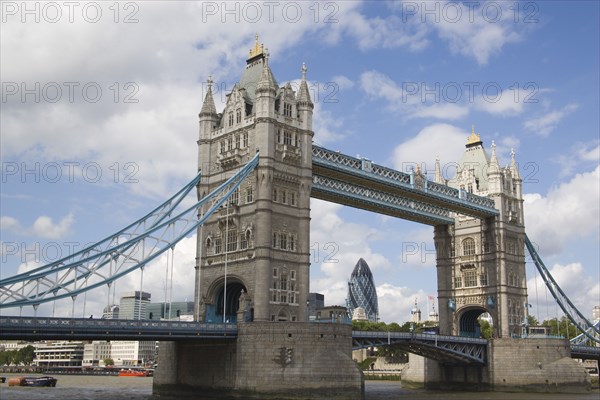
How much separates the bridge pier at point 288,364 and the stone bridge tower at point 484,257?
34122 mm

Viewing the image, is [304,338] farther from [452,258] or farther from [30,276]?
[452,258]

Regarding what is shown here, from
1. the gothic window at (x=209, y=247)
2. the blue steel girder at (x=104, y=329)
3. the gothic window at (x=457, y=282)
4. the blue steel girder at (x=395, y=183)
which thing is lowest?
the blue steel girder at (x=104, y=329)

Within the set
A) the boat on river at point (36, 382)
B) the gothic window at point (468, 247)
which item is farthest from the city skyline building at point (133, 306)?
the gothic window at point (468, 247)

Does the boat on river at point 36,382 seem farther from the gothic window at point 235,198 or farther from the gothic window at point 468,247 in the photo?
the gothic window at point 468,247

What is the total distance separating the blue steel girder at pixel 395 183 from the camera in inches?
2844

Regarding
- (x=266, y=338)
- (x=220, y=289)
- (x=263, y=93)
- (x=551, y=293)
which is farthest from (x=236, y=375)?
(x=551, y=293)

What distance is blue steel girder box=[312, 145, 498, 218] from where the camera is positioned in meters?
72.2

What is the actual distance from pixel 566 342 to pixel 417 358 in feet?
59.6

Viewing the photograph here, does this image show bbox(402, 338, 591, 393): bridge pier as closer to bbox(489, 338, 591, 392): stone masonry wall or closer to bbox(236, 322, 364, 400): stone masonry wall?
bbox(489, 338, 591, 392): stone masonry wall

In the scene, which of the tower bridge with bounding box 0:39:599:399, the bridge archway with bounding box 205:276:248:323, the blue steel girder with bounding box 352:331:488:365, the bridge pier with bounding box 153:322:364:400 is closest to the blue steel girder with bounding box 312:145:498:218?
the tower bridge with bounding box 0:39:599:399

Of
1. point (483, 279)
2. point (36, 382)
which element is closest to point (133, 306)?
point (36, 382)

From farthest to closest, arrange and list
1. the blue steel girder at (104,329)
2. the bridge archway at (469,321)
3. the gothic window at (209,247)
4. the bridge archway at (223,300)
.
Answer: the bridge archway at (469,321) → the gothic window at (209,247) → the bridge archway at (223,300) → the blue steel girder at (104,329)

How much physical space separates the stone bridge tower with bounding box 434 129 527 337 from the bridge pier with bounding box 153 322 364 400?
34122 mm

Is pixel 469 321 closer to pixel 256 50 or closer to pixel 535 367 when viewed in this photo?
pixel 535 367
